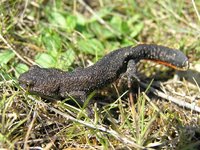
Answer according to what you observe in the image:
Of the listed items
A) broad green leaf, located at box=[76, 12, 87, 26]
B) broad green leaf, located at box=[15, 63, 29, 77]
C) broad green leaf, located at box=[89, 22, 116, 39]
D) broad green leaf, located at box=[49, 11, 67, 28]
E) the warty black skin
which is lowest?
the warty black skin

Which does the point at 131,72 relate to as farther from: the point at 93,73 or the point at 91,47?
the point at 91,47

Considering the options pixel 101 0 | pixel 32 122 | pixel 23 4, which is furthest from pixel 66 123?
pixel 101 0

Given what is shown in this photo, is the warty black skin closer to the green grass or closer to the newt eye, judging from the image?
the newt eye

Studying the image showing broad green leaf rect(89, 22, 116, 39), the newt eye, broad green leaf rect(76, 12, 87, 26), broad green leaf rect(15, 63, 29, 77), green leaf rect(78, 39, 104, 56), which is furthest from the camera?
broad green leaf rect(76, 12, 87, 26)

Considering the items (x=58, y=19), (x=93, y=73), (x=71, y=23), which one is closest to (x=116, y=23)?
(x=71, y=23)

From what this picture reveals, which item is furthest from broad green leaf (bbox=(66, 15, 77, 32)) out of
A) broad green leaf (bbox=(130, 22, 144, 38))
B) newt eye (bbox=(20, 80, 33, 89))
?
newt eye (bbox=(20, 80, 33, 89))

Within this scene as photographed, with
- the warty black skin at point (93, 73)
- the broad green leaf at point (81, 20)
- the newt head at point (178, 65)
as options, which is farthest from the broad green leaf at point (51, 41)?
the newt head at point (178, 65)

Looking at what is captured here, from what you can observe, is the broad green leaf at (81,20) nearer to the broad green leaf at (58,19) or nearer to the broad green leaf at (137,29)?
the broad green leaf at (58,19)
